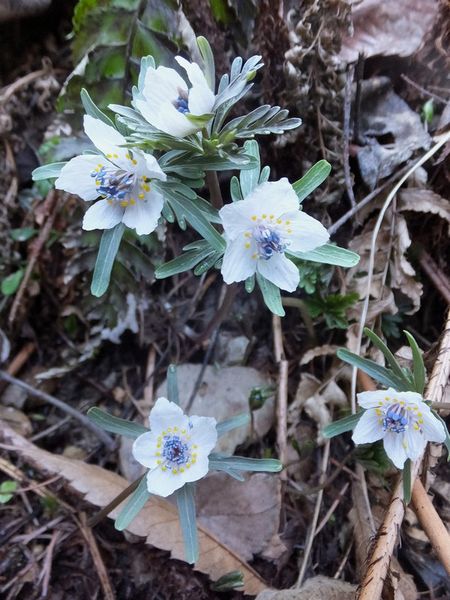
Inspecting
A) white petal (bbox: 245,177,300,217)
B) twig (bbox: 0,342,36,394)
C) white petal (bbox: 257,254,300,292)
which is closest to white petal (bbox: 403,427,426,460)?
white petal (bbox: 257,254,300,292)

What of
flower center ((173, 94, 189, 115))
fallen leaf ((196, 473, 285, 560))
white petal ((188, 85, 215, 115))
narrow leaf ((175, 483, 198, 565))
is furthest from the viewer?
fallen leaf ((196, 473, 285, 560))

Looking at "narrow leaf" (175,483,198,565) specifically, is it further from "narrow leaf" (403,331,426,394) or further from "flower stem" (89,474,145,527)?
"narrow leaf" (403,331,426,394)

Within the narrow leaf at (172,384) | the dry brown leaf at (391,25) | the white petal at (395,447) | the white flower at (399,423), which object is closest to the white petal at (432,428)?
the white flower at (399,423)

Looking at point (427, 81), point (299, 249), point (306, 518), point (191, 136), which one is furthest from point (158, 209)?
point (427, 81)

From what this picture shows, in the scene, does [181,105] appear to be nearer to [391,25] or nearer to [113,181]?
[113,181]

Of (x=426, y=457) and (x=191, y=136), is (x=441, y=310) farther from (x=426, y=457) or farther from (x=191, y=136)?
(x=191, y=136)

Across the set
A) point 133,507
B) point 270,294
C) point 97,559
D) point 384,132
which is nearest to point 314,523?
point 133,507

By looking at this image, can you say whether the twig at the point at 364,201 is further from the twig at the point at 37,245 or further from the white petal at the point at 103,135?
the twig at the point at 37,245
